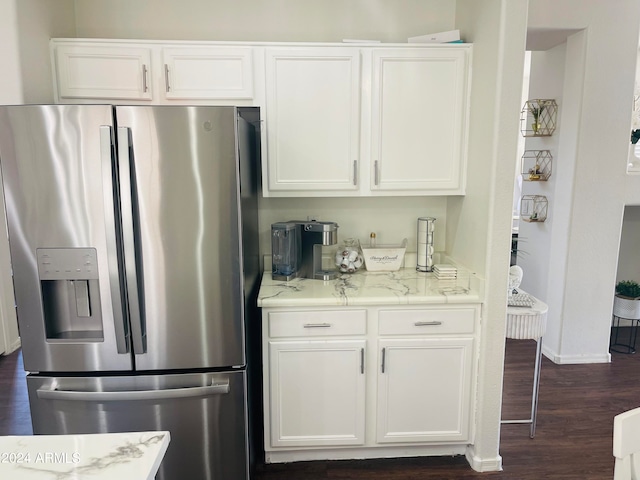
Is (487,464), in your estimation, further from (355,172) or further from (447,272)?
(355,172)

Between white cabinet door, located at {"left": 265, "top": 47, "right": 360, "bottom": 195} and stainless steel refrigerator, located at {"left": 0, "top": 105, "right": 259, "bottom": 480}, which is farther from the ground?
white cabinet door, located at {"left": 265, "top": 47, "right": 360, "bottom": 195}

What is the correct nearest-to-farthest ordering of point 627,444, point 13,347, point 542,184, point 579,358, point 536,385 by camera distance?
point 627,444 < point 536,385 < point 579,358 < point 542,184 < point 13,347

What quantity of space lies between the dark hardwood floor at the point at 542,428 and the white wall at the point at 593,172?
0.28 m

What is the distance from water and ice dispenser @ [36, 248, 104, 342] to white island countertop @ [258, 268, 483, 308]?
2.33 ft

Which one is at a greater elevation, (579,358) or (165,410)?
(165,410)

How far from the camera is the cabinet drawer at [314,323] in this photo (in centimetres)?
206

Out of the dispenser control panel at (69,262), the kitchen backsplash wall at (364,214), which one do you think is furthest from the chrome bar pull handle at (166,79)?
the dispenser control panel at (69,262)

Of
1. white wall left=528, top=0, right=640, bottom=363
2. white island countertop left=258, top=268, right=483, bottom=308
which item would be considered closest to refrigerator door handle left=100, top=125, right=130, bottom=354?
white island countertop left=258, top=268, right=483, bottom=308

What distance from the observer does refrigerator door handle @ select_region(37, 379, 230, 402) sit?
5.81 feet

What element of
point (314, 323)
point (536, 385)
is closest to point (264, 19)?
point (314, 323)

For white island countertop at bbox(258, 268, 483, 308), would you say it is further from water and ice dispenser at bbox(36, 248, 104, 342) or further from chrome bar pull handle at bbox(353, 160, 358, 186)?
water and ice dispenser at bbox(36, 248, 104, 342)

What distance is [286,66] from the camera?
2.22 m

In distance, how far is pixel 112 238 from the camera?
1.67 metres

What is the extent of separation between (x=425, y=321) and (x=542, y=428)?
1.16m
